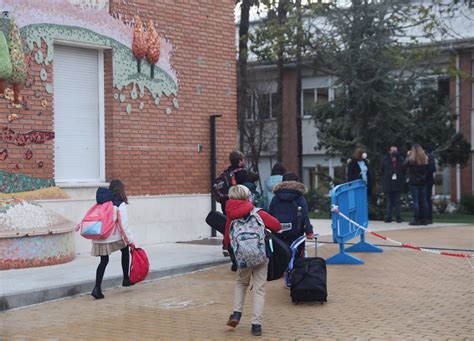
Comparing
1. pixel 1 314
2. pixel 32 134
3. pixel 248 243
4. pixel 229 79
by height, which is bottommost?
pixel 1 314

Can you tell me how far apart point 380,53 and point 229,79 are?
628 centimetres

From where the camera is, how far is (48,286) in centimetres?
1074

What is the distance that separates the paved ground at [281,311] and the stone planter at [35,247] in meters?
1.90

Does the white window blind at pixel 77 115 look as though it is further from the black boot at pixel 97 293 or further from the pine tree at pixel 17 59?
the black boot at pixel 97 293

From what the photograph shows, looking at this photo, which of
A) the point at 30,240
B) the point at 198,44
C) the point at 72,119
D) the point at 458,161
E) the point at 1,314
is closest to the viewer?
the point at 1,314

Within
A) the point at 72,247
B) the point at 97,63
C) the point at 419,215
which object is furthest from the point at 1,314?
the point at 419,215

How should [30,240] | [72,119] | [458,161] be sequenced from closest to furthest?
[30,240]
[72,119]
[458,161]

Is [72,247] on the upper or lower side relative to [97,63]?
lower

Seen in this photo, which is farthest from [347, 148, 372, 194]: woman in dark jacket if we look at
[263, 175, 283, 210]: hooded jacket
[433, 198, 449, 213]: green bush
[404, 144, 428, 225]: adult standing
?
[433, 198, 449, 213]: green bush

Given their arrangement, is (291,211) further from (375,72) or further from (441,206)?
(441,206)

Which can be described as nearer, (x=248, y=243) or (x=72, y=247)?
(x=248, y=243)

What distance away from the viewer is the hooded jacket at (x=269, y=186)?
13445 millimetres

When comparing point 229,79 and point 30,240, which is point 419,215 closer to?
point 229,79

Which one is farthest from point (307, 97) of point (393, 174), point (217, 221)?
point (217, 221)
